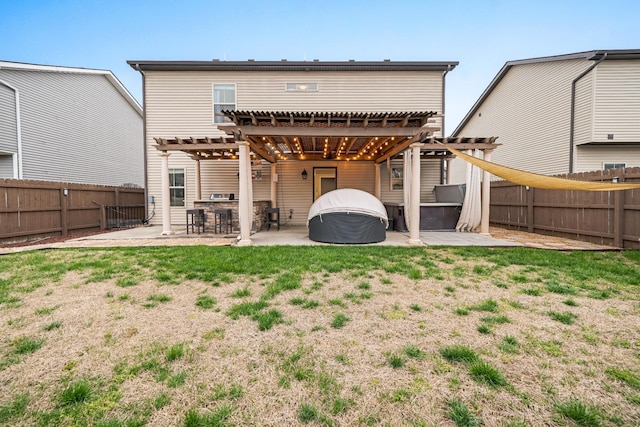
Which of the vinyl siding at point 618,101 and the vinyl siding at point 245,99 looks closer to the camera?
the vinyl siding at point 618,101

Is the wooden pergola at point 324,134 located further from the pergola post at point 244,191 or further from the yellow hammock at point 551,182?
the yellow hammock at point 551,182

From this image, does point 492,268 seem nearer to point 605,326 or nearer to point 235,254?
point 605,326

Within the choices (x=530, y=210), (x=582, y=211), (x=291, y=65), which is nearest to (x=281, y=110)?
(x=291, y=65)

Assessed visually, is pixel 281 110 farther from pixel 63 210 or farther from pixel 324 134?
pixel 63 210

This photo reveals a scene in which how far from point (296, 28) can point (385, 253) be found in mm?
20019

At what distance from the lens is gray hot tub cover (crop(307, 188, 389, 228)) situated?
6.65 meters

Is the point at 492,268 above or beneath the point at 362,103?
beneath

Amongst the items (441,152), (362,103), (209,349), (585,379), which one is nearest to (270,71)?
(362,103)

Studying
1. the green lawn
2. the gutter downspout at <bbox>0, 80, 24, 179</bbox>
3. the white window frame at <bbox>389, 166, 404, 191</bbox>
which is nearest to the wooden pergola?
the white window frame at <bbox>389, 166, 404, 191</bbox>

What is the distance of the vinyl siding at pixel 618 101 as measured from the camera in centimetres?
927

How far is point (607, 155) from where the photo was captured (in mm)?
9781

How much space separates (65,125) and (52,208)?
648 cm

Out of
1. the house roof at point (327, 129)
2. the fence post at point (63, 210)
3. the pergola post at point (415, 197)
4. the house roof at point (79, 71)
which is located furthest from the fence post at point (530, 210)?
the house roof at point (79, 71)

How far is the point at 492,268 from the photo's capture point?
4.50 m
